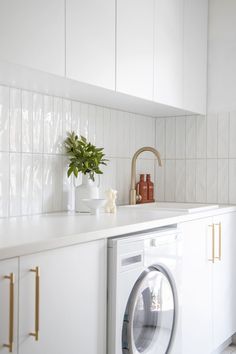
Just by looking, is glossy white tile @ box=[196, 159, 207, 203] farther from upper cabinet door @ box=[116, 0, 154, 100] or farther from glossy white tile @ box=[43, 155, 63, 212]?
glossy white tile @ box=[43, 155, 63, 212]

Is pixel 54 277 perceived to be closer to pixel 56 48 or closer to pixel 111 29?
pixel 56 48

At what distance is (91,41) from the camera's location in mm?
2297

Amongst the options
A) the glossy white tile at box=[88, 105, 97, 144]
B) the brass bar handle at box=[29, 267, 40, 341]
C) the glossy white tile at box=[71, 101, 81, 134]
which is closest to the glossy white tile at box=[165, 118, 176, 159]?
the glossy white tile at box=[88, 105, 97, 144]

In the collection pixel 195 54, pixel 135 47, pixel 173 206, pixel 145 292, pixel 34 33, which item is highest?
pixel 195 54

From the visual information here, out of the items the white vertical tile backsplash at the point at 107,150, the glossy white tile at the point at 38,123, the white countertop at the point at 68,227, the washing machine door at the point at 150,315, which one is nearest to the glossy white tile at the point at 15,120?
the white vertical tile backsplash at the point at 107,150

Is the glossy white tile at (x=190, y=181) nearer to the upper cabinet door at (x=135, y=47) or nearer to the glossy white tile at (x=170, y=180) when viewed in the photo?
the glossy white tile at (x=170, y=180)

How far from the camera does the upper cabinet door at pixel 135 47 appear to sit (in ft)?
8.26

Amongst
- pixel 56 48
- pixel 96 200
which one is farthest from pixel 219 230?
pixel 56 48

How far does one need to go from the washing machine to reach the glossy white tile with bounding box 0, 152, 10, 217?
0.65 m

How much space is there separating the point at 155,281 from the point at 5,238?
0.91 m

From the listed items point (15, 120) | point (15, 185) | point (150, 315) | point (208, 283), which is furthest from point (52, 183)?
point (208, 283)

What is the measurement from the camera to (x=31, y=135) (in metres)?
2.52

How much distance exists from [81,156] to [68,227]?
853 millimetres

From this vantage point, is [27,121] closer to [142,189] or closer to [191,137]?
[142,189]
